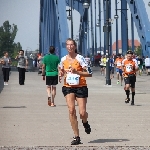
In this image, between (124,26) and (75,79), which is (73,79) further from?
(124,26)

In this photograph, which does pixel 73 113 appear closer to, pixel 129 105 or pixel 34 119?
pixel 34 119

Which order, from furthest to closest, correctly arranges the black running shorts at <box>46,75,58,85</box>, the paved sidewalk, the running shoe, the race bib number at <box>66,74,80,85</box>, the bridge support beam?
the bridge support beam, the black running shorts at <box>46,75,58,85</box>, the paved sidewalk, the race bib number at <box>66,74,80,85</box>, the running shoe

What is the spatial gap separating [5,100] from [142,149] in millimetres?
12129

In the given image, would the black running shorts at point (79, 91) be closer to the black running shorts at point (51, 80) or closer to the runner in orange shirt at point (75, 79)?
the runner in orange shirt at point (75, 79)

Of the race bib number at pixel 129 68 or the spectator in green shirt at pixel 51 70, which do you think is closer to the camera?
the spectator in green shirt at pixel 51 70

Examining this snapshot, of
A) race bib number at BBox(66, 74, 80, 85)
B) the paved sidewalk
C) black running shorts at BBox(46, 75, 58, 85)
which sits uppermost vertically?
race bib number at BBox(66, 74, 80, 85)

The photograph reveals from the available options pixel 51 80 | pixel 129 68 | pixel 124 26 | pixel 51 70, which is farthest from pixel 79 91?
pixel 124 26

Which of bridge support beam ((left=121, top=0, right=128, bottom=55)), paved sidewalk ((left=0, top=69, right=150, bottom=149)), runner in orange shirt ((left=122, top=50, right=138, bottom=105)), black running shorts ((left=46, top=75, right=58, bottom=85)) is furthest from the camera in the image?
bridge support beam ((left=121, top=0, right=128, bottom=55))

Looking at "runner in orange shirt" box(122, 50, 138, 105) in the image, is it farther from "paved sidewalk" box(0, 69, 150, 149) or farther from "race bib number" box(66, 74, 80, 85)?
"race bib number" box(66, 74, 80, 85)

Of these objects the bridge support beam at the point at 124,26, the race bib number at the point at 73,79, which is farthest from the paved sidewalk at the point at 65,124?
the bridge support beam at the point at 124,26

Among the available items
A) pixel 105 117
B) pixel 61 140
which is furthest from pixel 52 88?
pixel 61 140

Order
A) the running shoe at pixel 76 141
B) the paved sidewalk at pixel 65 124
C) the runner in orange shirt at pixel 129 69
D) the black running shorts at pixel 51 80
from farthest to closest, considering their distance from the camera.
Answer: the runner in orange shirt at pixel 129 69, the black running shorts at pixel 51 80, the paved sidewalk at pixel 65 124, the running shoe at pixel 76 141

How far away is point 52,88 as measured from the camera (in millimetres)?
20047

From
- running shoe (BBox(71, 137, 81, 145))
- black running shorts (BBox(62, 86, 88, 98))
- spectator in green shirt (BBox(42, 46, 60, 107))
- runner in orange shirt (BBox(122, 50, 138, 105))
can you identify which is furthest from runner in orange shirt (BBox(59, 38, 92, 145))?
Answer: runner in orange shirt (BBox(122, 50, 138, 105))
